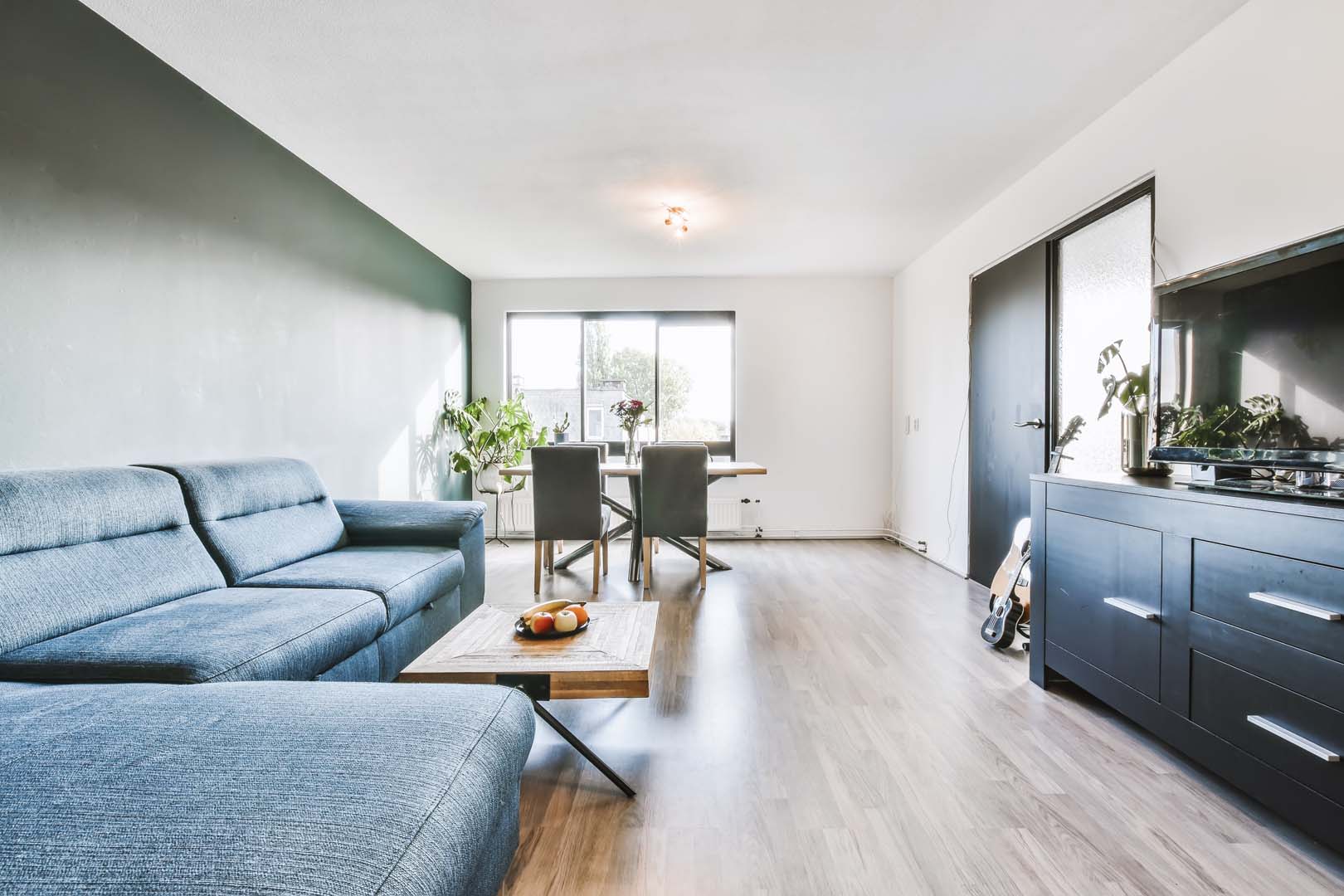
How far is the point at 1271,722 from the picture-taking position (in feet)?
4.72

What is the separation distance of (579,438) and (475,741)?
4.89 meters

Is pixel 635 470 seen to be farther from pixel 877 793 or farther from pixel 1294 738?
pixel 1294 738

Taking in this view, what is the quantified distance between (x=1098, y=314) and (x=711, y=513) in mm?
3327

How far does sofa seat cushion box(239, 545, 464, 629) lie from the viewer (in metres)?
2.14

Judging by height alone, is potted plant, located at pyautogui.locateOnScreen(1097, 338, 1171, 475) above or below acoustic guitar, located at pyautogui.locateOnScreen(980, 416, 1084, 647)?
above

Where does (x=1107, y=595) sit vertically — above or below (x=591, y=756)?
above

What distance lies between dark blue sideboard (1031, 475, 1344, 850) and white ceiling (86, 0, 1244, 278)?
1.59 meters

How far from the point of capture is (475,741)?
0.96 metres

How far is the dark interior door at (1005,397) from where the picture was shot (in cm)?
326

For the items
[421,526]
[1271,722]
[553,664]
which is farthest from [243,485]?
[1271,722]

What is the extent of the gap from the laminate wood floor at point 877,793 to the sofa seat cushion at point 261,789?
1.48 ft

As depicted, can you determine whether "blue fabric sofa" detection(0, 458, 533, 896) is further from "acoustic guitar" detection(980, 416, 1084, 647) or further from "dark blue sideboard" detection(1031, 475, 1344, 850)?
"acoustic guitar" detection(980, 416, 1084, 647)

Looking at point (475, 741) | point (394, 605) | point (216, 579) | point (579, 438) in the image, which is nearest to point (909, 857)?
point (475, 741)

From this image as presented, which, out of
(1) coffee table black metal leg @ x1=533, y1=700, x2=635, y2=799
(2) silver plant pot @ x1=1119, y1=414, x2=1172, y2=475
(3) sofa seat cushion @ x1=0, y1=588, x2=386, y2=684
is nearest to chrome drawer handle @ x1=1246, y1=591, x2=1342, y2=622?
(2) silver plant pot @ x1=1119, y1=414, x2=1172, y2=475
